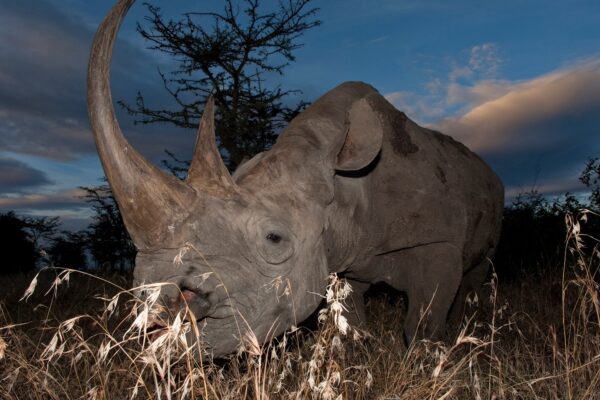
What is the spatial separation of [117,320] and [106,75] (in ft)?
13.8

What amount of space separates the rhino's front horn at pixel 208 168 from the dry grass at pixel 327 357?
0.75m

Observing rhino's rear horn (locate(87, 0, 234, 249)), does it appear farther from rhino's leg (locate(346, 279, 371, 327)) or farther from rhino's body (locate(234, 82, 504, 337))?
rhino's leg (locate(346, 279, 371, 327))

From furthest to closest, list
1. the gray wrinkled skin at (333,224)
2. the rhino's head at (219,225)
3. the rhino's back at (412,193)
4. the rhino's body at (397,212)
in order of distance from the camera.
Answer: the rhino's back at (412,193), the rhino's body at (397,212), the gray wrinkled skin at (333,224), the rhino's head at (219,225)

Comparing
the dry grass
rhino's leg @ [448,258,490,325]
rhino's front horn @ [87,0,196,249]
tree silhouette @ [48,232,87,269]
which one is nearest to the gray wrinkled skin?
rhino's front horn @ [87,0,196,249]

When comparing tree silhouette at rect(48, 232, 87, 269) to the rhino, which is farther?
tree silhouette at rect(48, 232, 87, 269)

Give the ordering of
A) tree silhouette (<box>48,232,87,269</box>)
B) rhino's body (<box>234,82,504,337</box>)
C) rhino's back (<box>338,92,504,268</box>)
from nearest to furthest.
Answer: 1. rhino's body (<box>234,82,504,337</box>)
2. rhino's back (<box>338,92,504,268</box>)
3. tree silhouette (<box>48,232,87,269</box>)

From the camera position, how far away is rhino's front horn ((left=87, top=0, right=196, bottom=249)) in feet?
9.21

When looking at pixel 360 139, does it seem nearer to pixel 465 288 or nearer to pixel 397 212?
pixel 397 212

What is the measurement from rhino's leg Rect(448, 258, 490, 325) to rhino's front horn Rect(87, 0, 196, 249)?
4.58 metres

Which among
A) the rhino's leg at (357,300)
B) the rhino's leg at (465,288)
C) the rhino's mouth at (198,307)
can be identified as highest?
the rhino's mouth at (198,307)

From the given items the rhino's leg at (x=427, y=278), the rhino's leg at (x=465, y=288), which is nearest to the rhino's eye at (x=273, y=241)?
the rhino's leg at (x=427, y=278)

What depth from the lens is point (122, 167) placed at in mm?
2818

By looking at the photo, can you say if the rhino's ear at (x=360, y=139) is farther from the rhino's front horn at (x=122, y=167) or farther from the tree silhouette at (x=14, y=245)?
the tree silhouette at (x=14, y=245)

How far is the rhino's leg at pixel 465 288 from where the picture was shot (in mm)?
6646
